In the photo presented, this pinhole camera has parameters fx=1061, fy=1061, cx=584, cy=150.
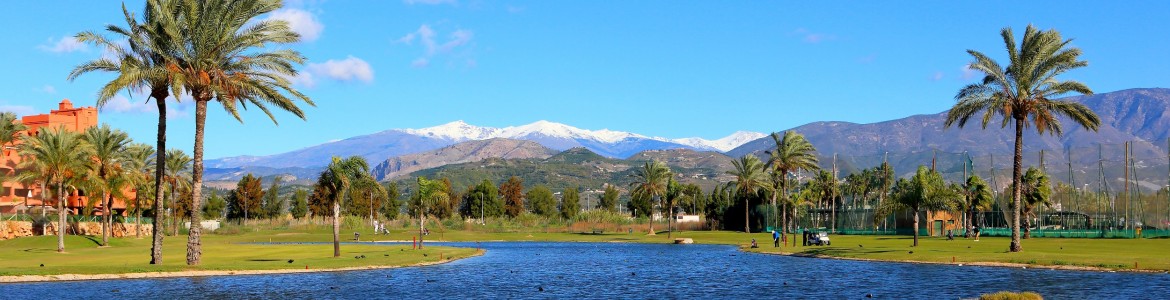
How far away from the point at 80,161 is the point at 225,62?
4179 cm

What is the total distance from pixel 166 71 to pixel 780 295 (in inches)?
1255

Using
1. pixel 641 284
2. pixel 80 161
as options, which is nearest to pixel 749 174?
pixel 80 161

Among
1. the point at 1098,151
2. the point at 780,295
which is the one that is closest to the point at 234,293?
the point at 780,295

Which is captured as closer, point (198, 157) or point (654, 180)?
point (198, 157)

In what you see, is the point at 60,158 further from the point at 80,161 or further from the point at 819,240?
the point at 819,240

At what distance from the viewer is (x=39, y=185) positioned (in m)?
122

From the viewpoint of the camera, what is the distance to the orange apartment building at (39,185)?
121 meters

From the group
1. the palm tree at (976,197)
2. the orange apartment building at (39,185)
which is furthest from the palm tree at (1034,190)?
the orange apartment building at (39,185)

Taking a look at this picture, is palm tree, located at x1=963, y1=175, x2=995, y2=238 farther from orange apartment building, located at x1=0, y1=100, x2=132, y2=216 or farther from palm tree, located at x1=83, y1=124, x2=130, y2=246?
orange apartment building, located at x1=0, y1=100, x2=132, y2=216

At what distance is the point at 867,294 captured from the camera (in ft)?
146

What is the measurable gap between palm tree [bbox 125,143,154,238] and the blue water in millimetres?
58099

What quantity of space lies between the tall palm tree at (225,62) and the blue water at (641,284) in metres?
8.65

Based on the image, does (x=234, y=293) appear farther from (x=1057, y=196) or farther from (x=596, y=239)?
(x=1057, y=196)

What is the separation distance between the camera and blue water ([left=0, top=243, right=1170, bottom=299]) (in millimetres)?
44750
